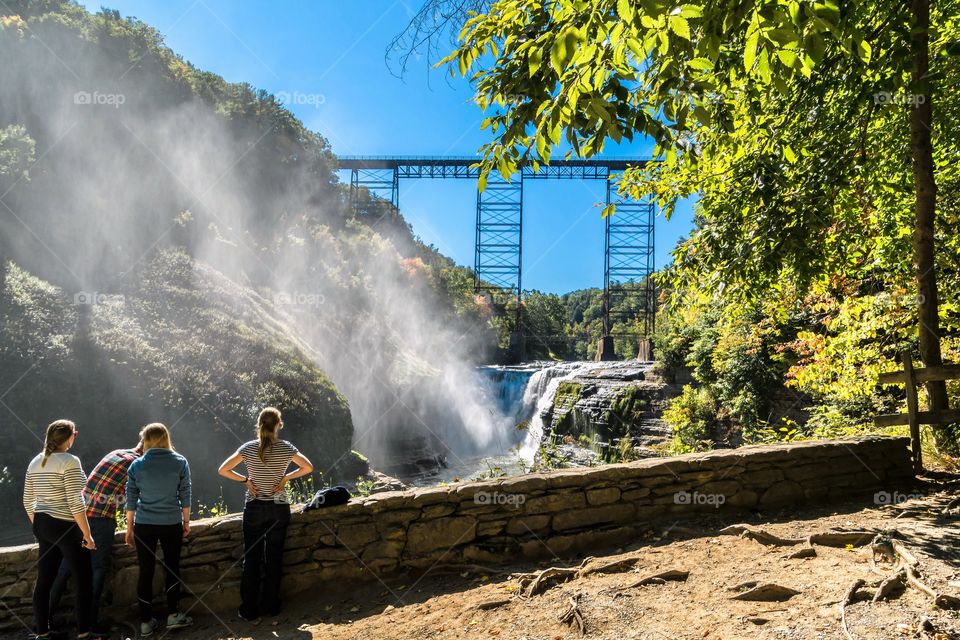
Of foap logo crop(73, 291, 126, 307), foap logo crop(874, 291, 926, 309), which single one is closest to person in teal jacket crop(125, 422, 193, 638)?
foap logo crop(874, 291, 926, 309)

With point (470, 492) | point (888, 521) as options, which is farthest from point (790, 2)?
point (888, 521)

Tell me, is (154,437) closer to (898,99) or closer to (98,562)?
(98,562)

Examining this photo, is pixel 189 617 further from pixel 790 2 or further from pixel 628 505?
pixel 790 2

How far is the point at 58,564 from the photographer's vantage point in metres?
3.93

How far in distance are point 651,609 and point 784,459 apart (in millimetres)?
2665

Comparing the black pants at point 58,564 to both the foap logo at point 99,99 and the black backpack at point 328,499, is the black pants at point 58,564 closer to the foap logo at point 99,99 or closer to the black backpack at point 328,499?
the black backpack at point 328,499

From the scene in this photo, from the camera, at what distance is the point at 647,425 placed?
16734 millimetres

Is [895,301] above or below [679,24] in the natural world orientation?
below

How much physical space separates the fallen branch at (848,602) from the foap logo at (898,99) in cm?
374

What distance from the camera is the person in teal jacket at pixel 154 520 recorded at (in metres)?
4.03

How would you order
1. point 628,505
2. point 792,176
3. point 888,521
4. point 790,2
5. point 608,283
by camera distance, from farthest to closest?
point 608,283 → point 792,176 → point 628,505 → point 888,521 → point 790,2

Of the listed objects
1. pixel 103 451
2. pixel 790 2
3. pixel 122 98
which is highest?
pixel 122 98

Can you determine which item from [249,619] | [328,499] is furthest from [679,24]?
[249,619]

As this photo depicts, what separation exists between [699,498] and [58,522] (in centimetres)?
450
